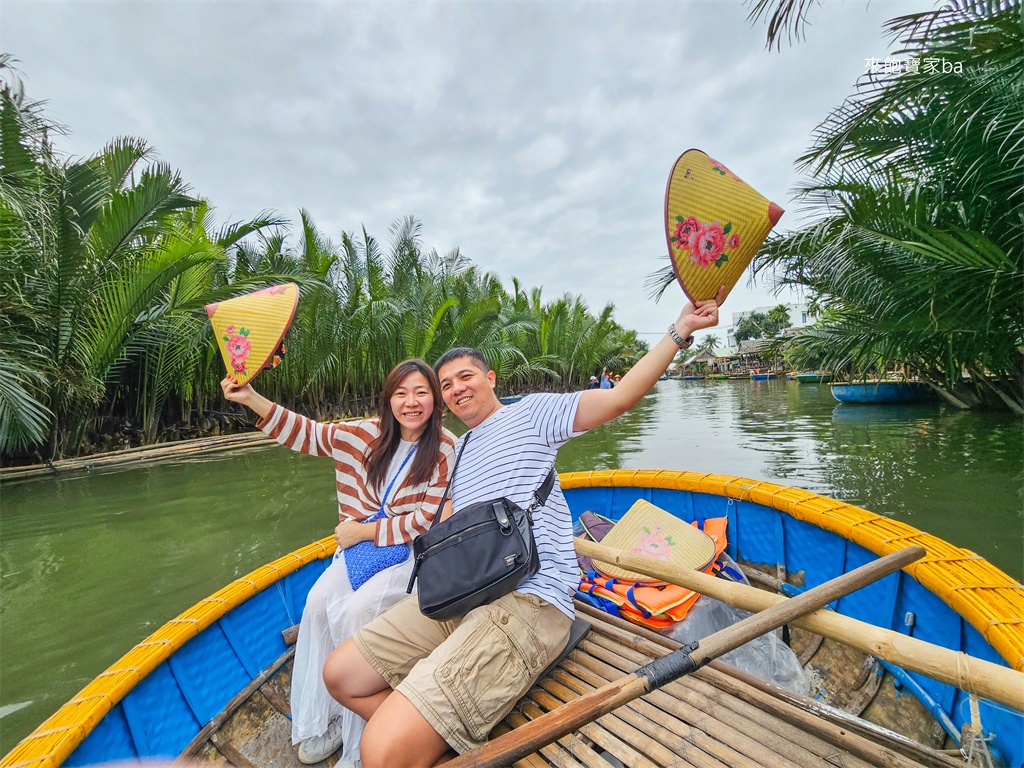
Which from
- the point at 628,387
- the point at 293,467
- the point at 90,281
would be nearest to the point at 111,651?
the point at 628,387

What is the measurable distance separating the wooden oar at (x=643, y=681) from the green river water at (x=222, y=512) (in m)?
2.34

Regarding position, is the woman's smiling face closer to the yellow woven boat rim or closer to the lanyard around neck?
the lanyard around neck

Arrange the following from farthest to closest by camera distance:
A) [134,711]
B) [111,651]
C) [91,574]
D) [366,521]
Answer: [91,574]
[111,651]
[366,521]
[134,711]

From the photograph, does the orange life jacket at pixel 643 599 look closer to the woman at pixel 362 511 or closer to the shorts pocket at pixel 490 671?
the shorts pocket at pixel 490 671

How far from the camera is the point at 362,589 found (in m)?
1.71

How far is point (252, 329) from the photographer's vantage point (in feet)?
6.58

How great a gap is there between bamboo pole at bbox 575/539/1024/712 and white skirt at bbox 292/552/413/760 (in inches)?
39.3

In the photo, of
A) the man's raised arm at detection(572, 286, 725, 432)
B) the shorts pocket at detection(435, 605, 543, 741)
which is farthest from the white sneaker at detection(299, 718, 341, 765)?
the man's raised arm at detection(572, 286, 725, 432)

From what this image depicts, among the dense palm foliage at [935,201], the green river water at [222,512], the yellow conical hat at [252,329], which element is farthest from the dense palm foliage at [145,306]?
the dense palm foliage at [935,201]

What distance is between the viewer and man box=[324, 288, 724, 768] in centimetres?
118

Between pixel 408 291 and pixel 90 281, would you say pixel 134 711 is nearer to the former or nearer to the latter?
pixel 90 281

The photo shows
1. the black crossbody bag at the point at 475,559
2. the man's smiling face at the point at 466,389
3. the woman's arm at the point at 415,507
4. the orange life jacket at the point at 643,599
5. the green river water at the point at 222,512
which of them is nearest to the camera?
the black crossbody bag at the point at 475,559

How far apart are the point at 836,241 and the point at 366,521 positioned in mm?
6392

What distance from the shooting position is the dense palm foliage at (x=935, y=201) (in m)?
4.39
